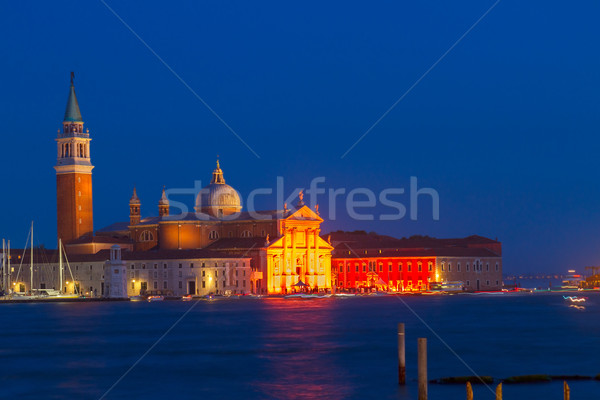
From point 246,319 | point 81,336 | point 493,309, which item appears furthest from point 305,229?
point 81,336

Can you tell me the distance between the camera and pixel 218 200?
106750mm

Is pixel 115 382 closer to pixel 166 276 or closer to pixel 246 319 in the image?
pixel 246 319

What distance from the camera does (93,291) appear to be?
97875 mm

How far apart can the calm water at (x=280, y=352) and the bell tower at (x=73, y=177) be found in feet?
116

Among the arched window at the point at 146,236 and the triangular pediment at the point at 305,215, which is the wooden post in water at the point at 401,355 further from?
the arched window at the point at 146,236

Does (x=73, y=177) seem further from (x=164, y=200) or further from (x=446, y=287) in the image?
(x=446, y=287)

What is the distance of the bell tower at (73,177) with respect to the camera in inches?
4124

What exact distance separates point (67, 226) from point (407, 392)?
7807cm

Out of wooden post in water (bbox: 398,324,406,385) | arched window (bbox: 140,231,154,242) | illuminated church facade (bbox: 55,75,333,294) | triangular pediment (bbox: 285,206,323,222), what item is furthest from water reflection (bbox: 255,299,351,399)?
arched window (bbox: 140,231,154,242)

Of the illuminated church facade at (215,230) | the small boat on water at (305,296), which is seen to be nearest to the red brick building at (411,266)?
the illuminated church facade at (215,230)

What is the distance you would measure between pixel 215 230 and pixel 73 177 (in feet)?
43.0

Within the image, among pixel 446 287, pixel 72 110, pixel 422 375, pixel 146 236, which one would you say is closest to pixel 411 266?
pixel 446 287

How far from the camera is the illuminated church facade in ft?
Result: 330

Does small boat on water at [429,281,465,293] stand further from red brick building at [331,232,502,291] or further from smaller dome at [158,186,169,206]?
smaller dome at [158,186,169,206]
